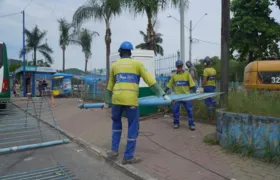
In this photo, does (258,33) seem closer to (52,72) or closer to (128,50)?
(52,72)

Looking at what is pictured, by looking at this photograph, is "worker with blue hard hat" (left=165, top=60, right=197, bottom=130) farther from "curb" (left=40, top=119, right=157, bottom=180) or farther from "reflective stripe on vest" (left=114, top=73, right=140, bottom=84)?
"reflective stripe on vest" (left=114, top=73, right=140, bottom=84)

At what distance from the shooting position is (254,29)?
24656 millimetres

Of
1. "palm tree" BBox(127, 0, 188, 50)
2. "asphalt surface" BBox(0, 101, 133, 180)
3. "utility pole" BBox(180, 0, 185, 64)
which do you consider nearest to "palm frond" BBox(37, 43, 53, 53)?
"palm tree" BBox(127, 0, 188, 50)

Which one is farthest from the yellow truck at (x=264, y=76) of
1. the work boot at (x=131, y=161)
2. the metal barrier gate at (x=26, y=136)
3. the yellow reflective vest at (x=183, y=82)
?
the metal barrier gate at (x=26, y=136)

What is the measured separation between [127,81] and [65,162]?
1.86 meters

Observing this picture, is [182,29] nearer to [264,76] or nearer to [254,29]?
[264,76]

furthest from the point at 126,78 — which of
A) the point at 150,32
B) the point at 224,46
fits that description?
the point at 150,32

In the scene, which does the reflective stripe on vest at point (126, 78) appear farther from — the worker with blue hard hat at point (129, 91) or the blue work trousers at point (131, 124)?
the blue work trousers at point (131, 124)

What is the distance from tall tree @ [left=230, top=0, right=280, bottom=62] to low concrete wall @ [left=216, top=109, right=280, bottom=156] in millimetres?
22263

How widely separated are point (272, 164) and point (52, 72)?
2645 cm

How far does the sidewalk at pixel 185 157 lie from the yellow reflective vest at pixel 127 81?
110 cm

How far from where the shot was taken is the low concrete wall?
4.14 m

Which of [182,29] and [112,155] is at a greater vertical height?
Result: [182,29]

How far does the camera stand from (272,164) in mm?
4039
